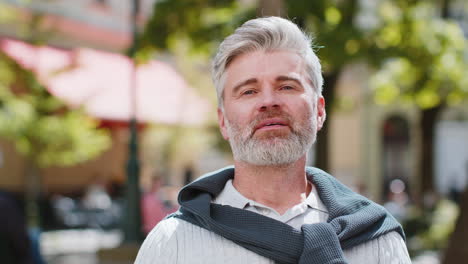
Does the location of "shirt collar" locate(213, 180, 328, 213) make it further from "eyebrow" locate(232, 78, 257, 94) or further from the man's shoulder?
"eyebrow" locate(232, 78, 257, 94)

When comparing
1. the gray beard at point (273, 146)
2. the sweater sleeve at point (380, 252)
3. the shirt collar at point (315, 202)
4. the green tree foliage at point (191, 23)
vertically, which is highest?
the gray beard at point (273, 146)

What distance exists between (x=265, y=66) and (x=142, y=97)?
19.7 meters

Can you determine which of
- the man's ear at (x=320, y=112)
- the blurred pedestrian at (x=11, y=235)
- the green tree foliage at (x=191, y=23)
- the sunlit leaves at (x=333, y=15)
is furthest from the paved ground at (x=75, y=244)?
the man's ear at (x=320, y=112)

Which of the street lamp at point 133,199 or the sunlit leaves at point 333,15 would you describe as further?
the street lamp at point 133,199

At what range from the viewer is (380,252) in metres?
2.24

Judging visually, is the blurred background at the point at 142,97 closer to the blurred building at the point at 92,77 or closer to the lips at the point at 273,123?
the blurred building at the point at 92,77

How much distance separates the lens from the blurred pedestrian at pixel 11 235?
5375 mm

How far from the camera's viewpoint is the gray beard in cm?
226

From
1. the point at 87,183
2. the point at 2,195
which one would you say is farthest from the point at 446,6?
the point at 2,195

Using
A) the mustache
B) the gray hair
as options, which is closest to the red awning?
the gray hair

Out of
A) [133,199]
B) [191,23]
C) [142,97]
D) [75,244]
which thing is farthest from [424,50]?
[142,97]

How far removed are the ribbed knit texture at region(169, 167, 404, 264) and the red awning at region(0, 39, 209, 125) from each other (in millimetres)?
12474

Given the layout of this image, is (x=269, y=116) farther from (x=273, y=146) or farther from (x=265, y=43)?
(x=265, y=43)

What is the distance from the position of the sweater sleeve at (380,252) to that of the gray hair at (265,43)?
1.68ft
